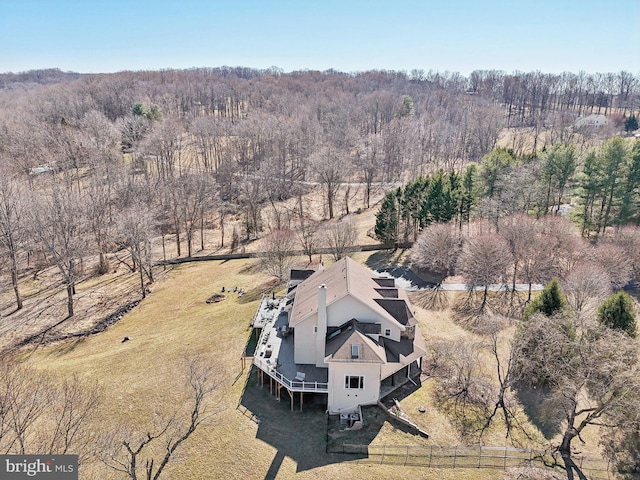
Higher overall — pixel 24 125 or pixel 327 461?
pixel 24 125

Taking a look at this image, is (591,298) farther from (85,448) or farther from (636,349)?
(85,448)

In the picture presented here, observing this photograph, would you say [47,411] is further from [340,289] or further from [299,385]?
[340,289]

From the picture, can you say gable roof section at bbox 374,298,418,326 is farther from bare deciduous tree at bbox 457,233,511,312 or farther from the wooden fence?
bare deciduous tree at bbox 457,233,511,312

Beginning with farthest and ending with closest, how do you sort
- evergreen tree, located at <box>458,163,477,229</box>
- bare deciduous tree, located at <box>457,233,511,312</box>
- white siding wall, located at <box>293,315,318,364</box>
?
evergreen tree, located at <box>458,163,477,229</box>
bare deciduous tree, located at <box>457,233,511,312</box>
white siding wall, located at <box>293,315,318,364</box>

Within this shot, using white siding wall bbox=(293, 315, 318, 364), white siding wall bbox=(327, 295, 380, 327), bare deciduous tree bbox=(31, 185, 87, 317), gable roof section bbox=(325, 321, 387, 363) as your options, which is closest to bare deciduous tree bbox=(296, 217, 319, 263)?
white siding wall bbox=(327, 295, 380, 327)

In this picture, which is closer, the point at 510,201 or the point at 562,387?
the point at 562,387

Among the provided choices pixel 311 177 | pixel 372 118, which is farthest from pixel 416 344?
pixel 372 118

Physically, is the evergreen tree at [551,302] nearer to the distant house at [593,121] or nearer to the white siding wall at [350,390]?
the white siding wall at [350,390]
